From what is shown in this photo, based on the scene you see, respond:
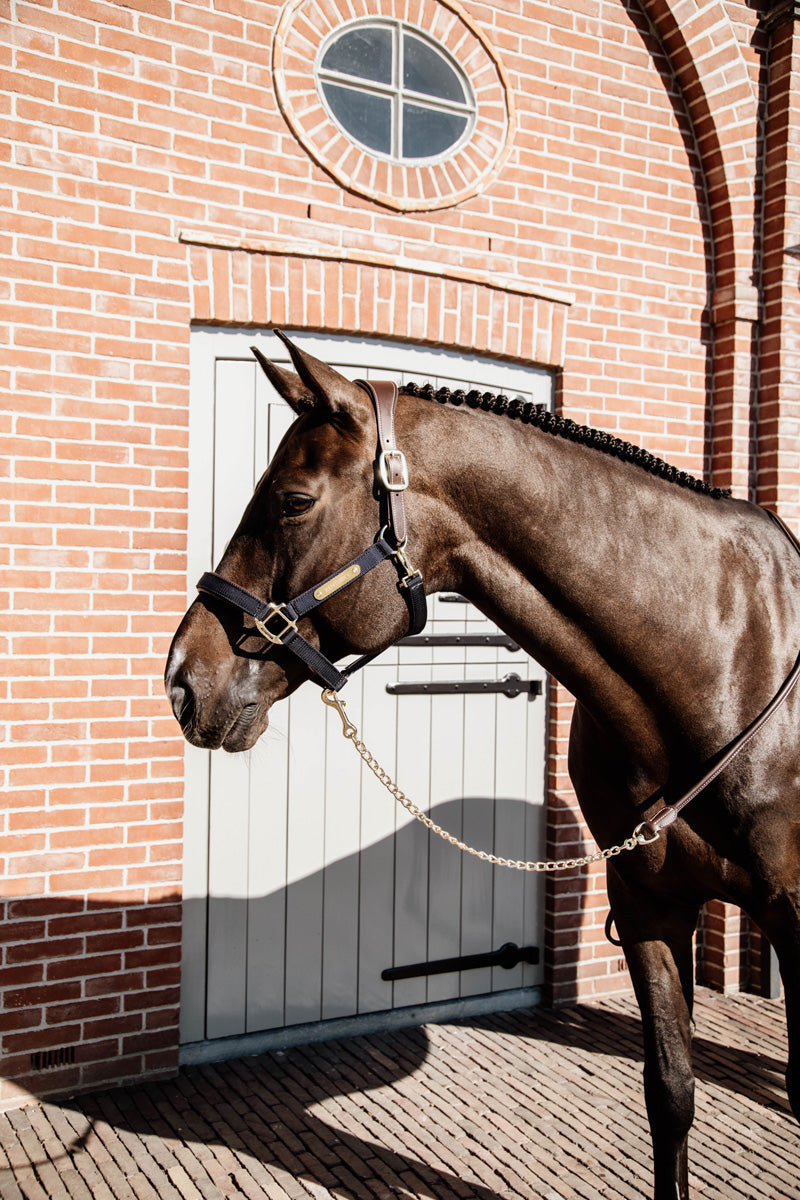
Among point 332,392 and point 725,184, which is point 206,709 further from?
point 725,184

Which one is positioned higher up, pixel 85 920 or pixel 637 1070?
pixel 85 920

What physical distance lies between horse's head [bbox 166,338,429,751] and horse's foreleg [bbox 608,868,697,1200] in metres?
1.25

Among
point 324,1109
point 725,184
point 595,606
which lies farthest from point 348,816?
point 725,184

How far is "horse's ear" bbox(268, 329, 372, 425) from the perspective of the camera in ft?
6.09

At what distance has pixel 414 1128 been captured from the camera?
3088mm

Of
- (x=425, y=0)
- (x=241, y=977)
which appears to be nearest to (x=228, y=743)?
(x=241, y=977)

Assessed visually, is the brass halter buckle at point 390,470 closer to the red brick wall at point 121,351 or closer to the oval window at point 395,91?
the red brick wall at point 121,351

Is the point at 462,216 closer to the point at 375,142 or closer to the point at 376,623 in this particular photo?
the point at 375,142

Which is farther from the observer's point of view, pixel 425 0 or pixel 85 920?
pixel 425 0

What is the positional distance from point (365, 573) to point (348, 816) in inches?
86.2

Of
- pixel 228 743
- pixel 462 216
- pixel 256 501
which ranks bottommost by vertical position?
pixel 228 743

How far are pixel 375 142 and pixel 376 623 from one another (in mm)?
2823

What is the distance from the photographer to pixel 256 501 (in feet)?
6.52

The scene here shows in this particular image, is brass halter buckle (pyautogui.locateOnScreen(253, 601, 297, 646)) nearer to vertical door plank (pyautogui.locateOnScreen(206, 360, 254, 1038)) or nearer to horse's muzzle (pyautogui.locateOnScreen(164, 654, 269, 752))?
horse's muzzle (pyautogui.locateOnScreen(164, 654, 269, 752))
